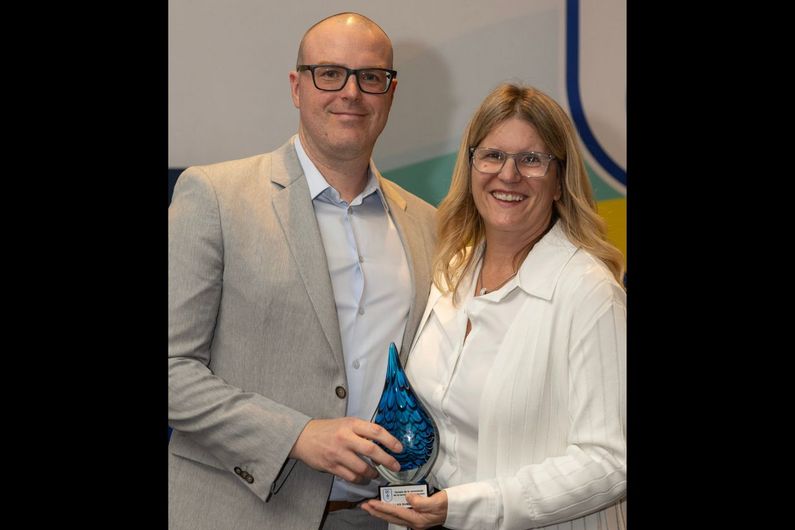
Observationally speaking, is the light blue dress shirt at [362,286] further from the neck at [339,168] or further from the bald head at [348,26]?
the bald head at [348,26]

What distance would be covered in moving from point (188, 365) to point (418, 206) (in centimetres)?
86

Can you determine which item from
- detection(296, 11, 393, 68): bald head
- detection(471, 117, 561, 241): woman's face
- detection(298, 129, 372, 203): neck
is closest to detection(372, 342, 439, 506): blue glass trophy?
detection(471, 117, 561, 241): woman's face

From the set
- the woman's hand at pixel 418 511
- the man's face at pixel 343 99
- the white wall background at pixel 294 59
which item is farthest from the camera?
the white wall background at pixel 294 59

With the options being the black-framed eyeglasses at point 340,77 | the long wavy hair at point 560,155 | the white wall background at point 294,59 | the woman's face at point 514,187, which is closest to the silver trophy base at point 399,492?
the long wavy hair at point 560,155

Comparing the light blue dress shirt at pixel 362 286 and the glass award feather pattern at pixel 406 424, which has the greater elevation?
the light blue dress shirt at pixel 362 286

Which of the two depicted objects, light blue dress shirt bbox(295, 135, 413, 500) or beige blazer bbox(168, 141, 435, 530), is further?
light blue dress shirt bbox(295, 135, 413, 500)

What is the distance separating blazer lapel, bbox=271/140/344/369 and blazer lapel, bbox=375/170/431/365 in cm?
23

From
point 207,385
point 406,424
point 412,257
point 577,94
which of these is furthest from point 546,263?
point 577,94

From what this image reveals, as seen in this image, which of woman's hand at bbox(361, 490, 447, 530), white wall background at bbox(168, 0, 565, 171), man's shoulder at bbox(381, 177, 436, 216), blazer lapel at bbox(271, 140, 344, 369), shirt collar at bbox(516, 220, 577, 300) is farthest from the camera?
white wall background at bbox(168, 0, 565, 171)

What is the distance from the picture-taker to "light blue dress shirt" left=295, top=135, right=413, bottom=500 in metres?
2.31

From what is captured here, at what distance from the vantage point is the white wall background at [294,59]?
301 centimetres

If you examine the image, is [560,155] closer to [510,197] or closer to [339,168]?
[510,197]

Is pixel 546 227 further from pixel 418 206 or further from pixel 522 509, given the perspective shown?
pixel 522 509

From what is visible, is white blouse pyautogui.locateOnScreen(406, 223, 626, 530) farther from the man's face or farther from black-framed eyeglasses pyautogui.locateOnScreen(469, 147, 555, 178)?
the man's face
